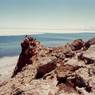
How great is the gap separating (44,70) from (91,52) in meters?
3.81

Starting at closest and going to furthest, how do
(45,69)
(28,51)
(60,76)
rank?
(60,76) < (45,69) < (28,51)

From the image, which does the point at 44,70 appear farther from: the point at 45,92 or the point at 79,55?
the point at 45,92

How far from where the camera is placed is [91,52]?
75.9ft

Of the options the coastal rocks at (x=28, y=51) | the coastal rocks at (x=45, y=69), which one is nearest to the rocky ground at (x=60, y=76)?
the coastal rocks at (x=45, y=69)

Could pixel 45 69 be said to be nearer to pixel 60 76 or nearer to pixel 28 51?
pixel 60 76

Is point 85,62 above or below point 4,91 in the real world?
above

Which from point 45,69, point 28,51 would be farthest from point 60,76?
point 28,51

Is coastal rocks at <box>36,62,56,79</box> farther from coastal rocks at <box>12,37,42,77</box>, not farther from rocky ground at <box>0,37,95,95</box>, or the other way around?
coastal rocks at <box>12,37,42,77</box>

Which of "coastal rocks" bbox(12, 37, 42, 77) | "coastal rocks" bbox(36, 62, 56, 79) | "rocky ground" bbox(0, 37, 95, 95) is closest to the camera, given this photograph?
"rocky ground" bbox(0, 37, 95, 95)

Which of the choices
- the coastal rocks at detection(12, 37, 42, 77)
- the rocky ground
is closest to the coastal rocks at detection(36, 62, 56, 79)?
the rocky ground

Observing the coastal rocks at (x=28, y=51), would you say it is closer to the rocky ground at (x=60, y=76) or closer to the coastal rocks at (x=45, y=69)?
the rocky ground at (x=60, y=76)

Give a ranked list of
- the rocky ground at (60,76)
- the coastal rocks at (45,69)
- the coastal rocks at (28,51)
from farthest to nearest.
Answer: the coastal rocks at (28,51) → the coastal rocks at (45,69) → the rocky ground at (60,76)

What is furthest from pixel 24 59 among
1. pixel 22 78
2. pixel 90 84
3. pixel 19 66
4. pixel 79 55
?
pixel 90 84

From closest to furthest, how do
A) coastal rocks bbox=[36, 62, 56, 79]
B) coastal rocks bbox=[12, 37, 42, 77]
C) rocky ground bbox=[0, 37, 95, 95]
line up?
rocky ground bbox=[0, 37, 95, 95]
coastal rocks bbox=[36, 62, 56, 79]
coastal rocks bbox=[12, 37, 42, 77]
